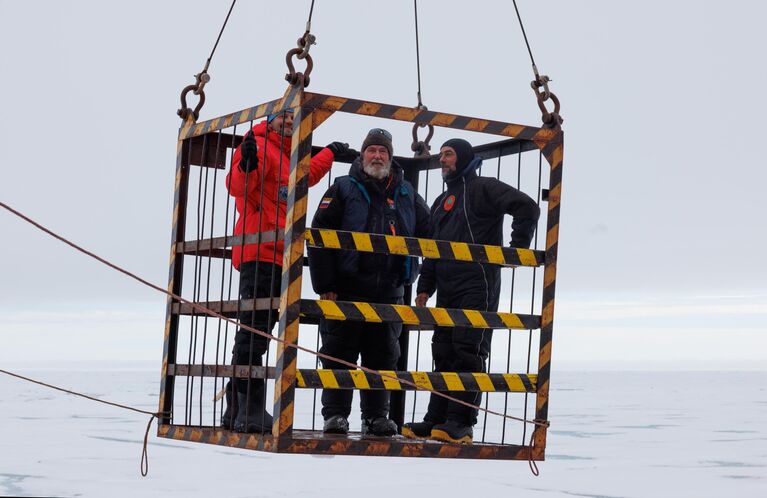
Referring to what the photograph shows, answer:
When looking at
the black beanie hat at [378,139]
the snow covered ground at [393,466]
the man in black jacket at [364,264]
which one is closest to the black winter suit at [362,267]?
the man in black jacket at [364,264]

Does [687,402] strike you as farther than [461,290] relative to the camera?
Yes

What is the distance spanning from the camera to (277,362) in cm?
631

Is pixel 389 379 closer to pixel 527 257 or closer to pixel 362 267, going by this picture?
pixel 362 267

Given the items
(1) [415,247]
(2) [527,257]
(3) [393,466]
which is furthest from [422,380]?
(3) [393,466]

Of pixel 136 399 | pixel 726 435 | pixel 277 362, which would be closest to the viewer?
pixel 277 362

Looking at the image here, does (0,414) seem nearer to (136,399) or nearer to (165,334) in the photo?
(136,399)

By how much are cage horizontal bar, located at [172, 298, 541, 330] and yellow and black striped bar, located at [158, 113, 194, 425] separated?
0.63 m

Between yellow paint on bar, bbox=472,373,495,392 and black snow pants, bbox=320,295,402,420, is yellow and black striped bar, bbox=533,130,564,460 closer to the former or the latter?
yellow paint on bar, bbox=472,373,495,392

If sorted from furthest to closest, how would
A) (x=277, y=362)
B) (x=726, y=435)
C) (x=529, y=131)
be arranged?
(x=726, y=435), (x=529, y=131), (x=277, y=362)

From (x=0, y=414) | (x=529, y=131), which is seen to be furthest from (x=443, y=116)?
(x=0, y=414)

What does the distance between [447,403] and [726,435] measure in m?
11.2

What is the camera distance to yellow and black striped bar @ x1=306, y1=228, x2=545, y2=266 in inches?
252

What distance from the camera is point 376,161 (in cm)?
704

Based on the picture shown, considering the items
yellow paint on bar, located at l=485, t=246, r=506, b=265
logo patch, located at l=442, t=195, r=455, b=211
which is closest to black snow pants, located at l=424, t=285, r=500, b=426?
yellow paint on bar, located at l=485, t=246, r=506, b=265
